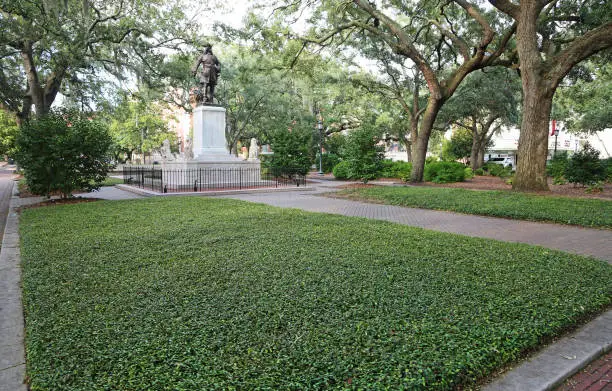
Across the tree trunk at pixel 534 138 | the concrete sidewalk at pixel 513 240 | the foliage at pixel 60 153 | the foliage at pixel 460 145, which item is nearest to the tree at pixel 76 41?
the foliage at pixel 60 153

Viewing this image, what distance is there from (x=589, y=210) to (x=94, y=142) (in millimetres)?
14800

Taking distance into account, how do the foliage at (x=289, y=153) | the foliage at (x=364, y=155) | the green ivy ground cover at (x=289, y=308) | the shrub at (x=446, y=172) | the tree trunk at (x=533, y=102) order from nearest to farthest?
the green ivy ground cover at (x=289, y=308)
the tree trunk at (x=533, y=102)
the foliage at (x=364, y=155)
the shrub at (x=446, y=172)
the foliage at (x=289, y=153)

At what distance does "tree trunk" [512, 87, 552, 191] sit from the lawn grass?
1.37 m

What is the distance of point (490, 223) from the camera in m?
9.15

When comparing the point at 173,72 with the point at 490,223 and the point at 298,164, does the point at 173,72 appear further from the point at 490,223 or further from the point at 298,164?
the point at 490,223

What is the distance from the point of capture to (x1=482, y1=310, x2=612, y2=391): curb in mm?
2598

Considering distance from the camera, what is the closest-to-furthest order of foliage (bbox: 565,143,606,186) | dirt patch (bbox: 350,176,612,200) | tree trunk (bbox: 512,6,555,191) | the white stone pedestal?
tree trunk (bbox: 512,6,555,191)
dirt patch (bbox: 350,176,612,200)
foliage (bbox: 565,143,606,186)
the white stone pedestal

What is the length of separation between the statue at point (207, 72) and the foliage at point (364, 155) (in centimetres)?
805

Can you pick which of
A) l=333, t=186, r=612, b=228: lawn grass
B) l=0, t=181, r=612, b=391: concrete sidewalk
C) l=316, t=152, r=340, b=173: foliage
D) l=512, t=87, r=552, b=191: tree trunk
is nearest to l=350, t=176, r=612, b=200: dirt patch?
l=512, t=87, r=552, b=191: tree trunk

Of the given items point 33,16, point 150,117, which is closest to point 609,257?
point 33,16

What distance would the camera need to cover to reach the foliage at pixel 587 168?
54.5ft

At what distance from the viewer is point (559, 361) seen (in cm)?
288

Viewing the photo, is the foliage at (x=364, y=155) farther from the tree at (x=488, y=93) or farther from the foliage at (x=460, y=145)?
the foliage at (x=460, y=145)

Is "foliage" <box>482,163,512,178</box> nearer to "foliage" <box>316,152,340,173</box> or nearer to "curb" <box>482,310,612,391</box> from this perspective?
"foliage" <box>316,152,340,173</box>
